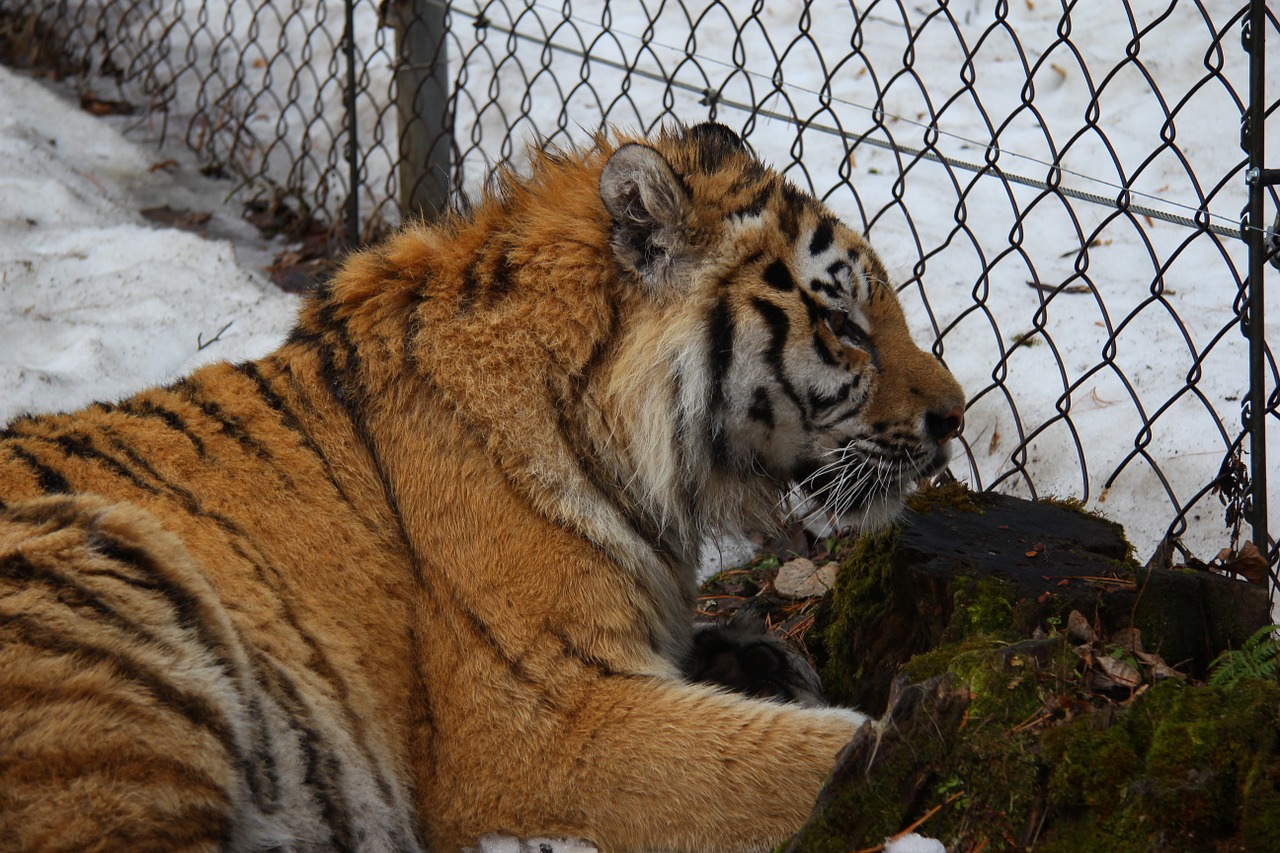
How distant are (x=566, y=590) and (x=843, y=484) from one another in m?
0.65

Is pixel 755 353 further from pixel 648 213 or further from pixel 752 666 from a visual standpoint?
pixel 752 666

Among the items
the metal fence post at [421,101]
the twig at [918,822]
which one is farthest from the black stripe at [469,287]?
the metal fence post at [421,101]

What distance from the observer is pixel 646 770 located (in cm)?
240

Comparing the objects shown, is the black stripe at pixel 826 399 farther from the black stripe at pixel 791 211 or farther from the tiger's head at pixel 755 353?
the black stripe at pixel 791 211

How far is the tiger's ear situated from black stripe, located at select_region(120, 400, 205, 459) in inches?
37.1

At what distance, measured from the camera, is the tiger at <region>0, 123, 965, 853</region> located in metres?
2.36

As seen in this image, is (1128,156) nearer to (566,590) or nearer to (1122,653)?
(1122,653)

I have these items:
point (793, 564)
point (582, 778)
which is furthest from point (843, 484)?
point (793, 564)

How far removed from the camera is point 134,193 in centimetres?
604

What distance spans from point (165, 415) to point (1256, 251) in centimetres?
251

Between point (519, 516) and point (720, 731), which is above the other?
point (519, 516)

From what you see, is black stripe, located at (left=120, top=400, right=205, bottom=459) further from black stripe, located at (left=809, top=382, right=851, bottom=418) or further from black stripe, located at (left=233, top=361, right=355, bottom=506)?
black stripe, located at (left=809, top=382, right=851, bottom=418)

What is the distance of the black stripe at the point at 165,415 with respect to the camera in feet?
8.51

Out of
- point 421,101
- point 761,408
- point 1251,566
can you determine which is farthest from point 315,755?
point 421,101
